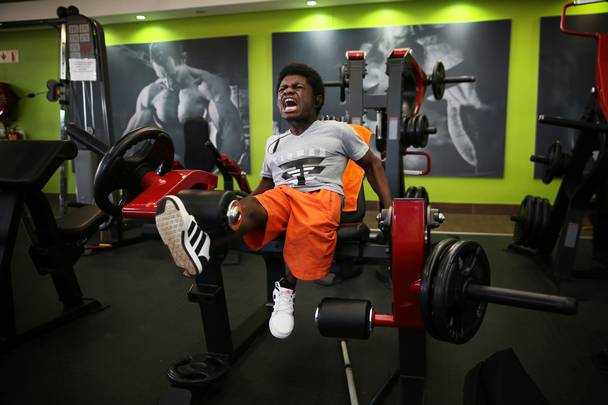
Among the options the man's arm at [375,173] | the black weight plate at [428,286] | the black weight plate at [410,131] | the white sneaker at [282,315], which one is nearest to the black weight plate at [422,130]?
the black weight plate at [410,131]

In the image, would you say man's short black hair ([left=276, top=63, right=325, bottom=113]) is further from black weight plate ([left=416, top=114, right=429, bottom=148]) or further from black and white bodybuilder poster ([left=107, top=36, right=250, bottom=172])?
black and white bodybuilder poster ([left=107, top=36, right=250, bottom=172])

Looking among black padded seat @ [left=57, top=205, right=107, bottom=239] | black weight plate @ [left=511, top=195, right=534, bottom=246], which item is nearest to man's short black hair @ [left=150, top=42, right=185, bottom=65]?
black padded seat @ [left=57, top=205, right=107, bottom=239]

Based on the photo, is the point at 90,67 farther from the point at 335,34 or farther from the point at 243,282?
the point at 335,34

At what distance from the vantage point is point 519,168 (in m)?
4.61

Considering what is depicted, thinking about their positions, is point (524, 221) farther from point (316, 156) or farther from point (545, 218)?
point (316, 156)

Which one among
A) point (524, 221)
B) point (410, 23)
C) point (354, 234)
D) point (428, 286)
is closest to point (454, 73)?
point (410, 23)

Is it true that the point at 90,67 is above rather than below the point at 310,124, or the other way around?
above

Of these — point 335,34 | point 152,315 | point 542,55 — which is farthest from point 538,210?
point 335,34

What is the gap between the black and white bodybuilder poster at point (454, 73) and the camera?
14.6 feet

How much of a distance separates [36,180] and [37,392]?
0.80m

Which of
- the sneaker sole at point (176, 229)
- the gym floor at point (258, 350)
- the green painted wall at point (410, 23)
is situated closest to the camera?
the sneaker sole at point (176, 229)

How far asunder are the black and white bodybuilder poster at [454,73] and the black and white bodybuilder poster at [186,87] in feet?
3.10

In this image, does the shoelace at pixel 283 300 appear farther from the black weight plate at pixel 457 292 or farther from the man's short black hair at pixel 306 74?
the man's short black hair at pixel 306 74

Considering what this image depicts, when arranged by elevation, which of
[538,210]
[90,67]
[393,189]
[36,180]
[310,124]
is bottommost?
[538,210]
